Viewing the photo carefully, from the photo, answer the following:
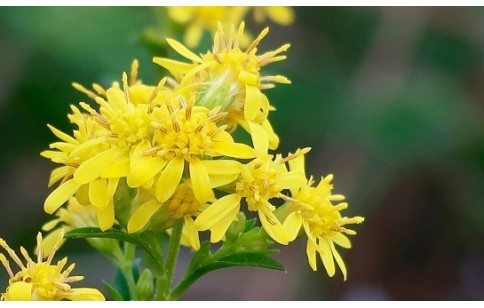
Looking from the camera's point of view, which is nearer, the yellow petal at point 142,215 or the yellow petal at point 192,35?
the yellow petal at point 142,215

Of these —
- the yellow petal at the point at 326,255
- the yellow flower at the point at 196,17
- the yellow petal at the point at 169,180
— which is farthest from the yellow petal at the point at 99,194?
the yellow flower at the point at 196,17

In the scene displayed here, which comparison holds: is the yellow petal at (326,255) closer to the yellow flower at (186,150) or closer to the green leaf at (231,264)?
the green leaf at (231,264)

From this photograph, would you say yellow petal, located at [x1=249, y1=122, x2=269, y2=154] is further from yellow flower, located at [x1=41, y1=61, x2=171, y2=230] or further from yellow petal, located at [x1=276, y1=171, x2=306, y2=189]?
yellow flower, located at [x1=41, y1=61, x2=171, y2=230]

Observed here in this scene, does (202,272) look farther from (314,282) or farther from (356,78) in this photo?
(356,78)

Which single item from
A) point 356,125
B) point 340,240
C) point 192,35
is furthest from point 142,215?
point 356,125

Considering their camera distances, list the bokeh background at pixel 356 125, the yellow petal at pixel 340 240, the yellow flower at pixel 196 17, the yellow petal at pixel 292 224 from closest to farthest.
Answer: the yellow petal at pixel 292 224 < the yellow petal at pixel 340 240 < the yellow flower at pixel 196 17 < the bokeh background at pixel 356 125

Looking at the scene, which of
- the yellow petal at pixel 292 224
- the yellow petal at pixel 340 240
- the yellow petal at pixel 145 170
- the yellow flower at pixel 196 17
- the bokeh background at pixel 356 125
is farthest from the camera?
the bokeh background at pixel 356 125
